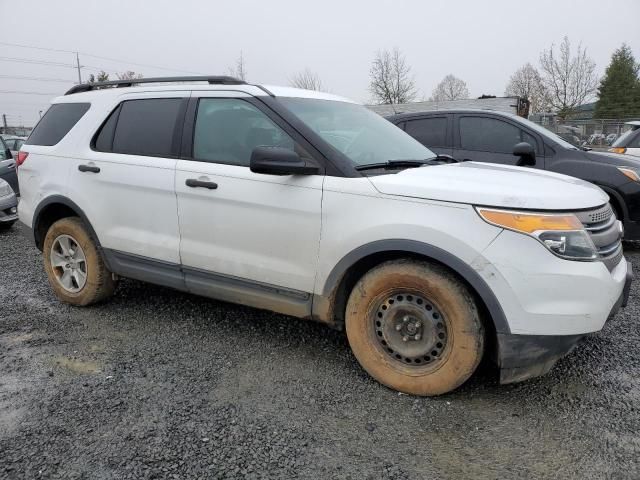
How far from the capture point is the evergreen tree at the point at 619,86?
44522 millimetres

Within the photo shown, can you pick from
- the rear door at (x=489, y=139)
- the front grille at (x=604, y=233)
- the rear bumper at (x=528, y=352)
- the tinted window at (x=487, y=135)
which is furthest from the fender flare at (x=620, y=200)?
the rear bumper at (x=528, y=352)

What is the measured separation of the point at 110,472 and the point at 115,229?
6.91 ft

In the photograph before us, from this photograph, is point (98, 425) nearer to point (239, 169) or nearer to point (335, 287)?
point (335, 287)

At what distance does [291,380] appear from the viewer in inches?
121

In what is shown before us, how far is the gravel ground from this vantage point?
2287mm

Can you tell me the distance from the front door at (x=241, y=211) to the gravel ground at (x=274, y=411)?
1.70 ft

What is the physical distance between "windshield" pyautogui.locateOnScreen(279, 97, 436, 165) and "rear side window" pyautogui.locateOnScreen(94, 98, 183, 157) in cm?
91

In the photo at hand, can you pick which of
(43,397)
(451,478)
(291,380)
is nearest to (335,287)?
(291,380)

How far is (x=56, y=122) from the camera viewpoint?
439cm

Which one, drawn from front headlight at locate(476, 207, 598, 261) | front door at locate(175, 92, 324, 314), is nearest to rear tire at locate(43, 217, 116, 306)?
front door at locate(175, 92, 324, 314)

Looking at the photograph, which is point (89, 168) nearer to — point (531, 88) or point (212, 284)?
point (212, 284)

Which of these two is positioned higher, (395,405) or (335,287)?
(335,287)

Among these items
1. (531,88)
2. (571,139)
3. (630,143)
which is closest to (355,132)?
(630,143)

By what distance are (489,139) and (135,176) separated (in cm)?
446
